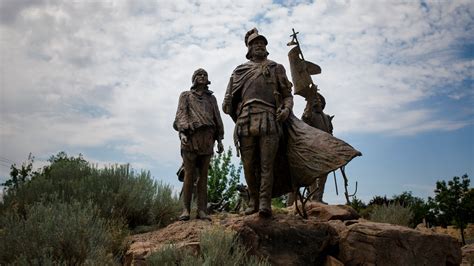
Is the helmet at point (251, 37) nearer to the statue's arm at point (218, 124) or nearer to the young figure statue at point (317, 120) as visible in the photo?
the statue's arm at point (218, 124)

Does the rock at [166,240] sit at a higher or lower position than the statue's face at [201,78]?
lower

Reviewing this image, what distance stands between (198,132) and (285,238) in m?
2.42

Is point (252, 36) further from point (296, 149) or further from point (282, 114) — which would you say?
point (296, 149)

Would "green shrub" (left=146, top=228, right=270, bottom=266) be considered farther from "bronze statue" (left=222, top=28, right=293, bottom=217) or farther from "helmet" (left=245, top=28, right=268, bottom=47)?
"helmet" (left=245, top=28, right=268, bottom=47)

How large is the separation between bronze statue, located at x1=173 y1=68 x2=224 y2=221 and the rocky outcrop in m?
0.75

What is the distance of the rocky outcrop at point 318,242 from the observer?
6254mm

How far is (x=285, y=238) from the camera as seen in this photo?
6.38 metres

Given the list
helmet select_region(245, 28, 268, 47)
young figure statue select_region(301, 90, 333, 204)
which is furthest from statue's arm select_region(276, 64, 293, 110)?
young figure statue select_region(301, 90, 333, 204)

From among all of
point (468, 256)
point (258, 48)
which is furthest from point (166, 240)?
point (468, 256)

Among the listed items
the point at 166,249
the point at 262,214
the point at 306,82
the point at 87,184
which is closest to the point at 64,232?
the point at 166,249

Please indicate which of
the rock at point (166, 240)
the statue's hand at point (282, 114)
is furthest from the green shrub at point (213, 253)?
the statue's hand at point (282, 114)

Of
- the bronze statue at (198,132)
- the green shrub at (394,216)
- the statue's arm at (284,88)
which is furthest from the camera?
the green shrub at (394,216)

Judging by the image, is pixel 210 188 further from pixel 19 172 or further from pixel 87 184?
pixel 87 184

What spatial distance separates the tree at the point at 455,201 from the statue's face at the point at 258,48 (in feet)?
39.0
